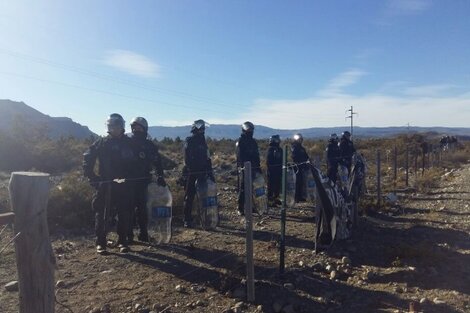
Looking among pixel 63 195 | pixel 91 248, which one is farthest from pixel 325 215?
pixel 63 195

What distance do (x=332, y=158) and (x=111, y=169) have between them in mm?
7177

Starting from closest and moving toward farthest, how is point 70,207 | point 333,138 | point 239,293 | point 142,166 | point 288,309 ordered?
point 288,309 → point 239,293 → point 142,166 → point 70,207 → point 333,138

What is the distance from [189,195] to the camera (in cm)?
969

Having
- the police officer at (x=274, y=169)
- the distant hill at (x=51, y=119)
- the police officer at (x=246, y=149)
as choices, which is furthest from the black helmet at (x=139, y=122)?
the distant hill at (x=51, y=119)

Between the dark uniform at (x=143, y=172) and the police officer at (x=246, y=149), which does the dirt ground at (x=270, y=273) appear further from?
the police officer at (x=246, y=149)

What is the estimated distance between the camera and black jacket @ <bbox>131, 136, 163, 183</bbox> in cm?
805

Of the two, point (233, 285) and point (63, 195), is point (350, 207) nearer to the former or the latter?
point (233, 285)

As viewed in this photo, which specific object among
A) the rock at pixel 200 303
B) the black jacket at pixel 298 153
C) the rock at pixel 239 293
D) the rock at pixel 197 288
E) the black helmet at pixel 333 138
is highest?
the black helmet at pixel 333 138

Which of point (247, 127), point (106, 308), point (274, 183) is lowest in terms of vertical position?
point (106, 308)

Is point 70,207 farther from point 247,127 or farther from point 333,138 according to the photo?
point 333,138

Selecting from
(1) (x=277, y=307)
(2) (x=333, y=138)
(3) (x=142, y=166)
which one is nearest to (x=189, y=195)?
(3) (x=142, y=166)

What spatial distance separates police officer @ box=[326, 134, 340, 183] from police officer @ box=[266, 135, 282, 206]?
1.63 meters

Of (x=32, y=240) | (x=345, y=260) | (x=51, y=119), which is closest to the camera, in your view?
(x=32, y=240)

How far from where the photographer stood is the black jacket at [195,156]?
945cm
